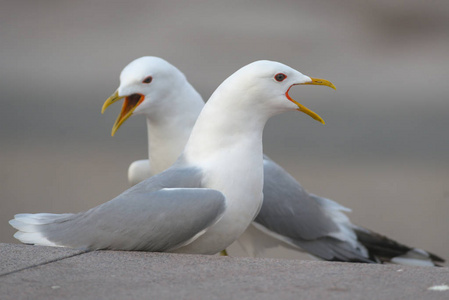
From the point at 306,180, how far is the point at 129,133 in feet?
14.1

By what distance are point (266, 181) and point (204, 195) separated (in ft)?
3.68

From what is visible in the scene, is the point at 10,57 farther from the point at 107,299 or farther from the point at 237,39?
the point at 107,299

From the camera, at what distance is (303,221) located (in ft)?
13.9

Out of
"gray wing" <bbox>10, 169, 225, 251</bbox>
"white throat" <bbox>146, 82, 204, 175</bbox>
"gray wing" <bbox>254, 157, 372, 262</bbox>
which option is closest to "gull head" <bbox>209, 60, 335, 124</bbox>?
"gray wing" <bbox>10, 169, 225, 251</bbox>

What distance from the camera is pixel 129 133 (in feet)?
39.6

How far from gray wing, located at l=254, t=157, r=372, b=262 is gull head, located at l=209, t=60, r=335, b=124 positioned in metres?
0.87

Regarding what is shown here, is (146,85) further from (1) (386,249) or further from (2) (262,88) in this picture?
(1) (386,249)

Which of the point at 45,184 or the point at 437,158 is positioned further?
the point at 437,158

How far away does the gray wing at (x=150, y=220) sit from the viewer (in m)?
3.01

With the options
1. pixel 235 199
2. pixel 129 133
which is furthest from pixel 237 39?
pixel 235 199

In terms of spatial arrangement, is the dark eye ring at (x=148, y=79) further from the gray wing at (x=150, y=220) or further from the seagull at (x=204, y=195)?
the gray wing at (x=150, y=220)

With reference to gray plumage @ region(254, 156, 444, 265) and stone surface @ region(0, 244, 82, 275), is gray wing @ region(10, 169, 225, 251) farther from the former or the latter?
gray plumage @ region(254, 156, 444, 265)

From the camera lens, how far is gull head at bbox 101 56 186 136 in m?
4.24

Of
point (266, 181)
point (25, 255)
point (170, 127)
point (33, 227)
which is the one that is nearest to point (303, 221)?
point (266, 181)
